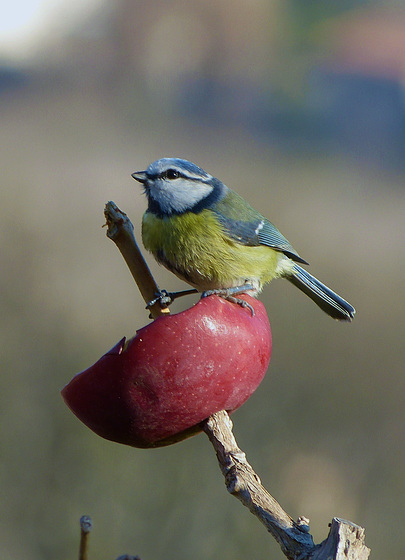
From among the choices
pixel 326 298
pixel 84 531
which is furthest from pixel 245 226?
pixel 84 531

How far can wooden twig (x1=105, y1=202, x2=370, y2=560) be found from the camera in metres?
0.88

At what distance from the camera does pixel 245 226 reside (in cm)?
183

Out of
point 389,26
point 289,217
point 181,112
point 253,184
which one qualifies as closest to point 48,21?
point 181,112

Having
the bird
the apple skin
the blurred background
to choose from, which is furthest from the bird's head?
the blurred background

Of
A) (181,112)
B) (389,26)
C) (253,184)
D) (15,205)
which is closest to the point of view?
(15,205)

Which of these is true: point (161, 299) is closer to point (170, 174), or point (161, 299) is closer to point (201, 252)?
point (201, 252)

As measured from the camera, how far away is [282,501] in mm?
2580

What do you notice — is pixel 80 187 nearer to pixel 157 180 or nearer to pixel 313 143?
pixel 157 180

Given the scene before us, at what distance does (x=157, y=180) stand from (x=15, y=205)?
1478 millimetres

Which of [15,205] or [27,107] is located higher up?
[27,107]

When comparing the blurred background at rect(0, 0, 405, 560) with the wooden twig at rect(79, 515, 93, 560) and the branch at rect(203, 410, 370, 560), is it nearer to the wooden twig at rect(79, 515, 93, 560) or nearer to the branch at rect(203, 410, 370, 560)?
the branch at rect(203, 410, 370, 560)

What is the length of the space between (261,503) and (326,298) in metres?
1.15

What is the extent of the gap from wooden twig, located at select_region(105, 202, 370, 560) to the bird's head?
0.52m

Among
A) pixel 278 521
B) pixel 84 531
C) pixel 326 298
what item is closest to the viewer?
pixel 84 531
